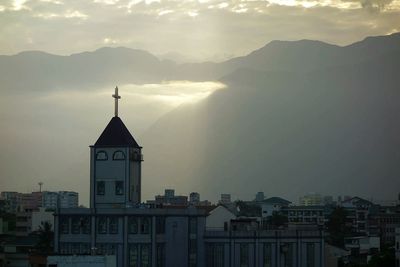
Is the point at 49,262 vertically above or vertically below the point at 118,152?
below

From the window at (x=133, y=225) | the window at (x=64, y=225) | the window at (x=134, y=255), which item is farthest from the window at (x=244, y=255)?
the window at (x=64, y=225)

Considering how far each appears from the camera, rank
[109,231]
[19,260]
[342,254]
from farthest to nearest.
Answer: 1. [342,254]
2. [19,260]
3. [109,231]

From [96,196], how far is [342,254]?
109 feet

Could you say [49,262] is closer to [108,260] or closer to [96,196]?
[108,260]

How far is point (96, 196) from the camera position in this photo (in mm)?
63531

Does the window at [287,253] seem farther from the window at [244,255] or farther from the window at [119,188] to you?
the window at [119,188]

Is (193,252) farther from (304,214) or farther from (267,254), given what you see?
(304,214)

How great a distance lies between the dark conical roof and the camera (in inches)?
2525

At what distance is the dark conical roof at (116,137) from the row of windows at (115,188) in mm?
2152

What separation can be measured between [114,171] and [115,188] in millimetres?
963

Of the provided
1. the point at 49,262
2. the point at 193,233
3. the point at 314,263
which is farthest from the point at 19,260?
the point at 49,262

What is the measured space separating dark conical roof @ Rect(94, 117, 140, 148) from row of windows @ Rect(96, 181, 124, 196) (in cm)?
215

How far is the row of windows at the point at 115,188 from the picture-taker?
6352 centimetres

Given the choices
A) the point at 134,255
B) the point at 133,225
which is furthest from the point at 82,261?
the point at 133,225
